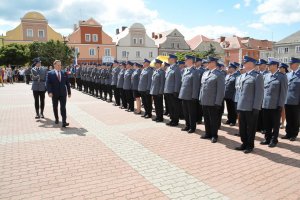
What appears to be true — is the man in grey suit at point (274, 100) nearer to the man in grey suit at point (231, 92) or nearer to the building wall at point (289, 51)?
the man in grey suit at point (231, 92)

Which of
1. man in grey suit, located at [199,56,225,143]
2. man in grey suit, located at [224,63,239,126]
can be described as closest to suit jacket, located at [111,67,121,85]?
man in grey suit, located at [224,63,239,126]

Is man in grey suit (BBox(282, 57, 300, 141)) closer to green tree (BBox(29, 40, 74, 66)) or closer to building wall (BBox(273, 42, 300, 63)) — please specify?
green tree (BBox(29, 40, 74, 66))

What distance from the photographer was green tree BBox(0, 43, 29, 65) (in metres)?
37.0

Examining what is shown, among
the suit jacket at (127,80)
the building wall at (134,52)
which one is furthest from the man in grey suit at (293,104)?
the building wall at (134,52)

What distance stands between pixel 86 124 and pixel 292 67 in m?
5.92

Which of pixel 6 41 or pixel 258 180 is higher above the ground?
pixel 6 41

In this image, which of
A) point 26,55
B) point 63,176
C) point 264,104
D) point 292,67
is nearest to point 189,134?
point 264,104

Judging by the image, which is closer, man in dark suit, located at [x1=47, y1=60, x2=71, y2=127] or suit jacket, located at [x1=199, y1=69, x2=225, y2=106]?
suit jacket, located at [x1=199, y1=69, x2=225, y2=106]

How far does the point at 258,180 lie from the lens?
4.55 meters

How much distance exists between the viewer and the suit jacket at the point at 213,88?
6727 mm

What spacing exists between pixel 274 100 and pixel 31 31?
49.1 meters

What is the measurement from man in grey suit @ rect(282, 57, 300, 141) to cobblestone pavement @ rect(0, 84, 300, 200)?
0.36 meters

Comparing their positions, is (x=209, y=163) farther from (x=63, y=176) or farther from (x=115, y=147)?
(x=63, y=176)

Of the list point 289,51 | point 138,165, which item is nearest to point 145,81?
point 138,165
